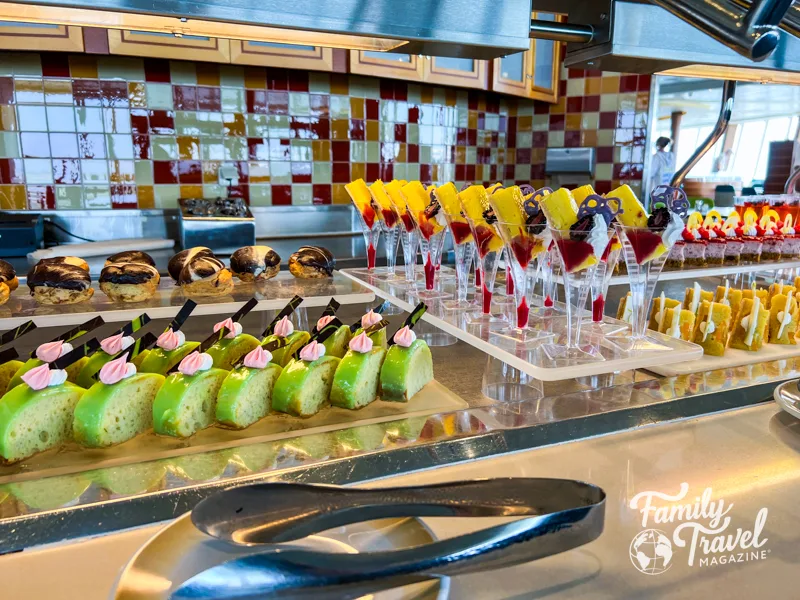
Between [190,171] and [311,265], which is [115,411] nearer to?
[311,265]

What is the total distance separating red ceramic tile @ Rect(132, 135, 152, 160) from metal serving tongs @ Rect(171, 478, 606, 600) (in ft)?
9.22

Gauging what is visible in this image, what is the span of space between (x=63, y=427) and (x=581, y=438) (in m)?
0.67

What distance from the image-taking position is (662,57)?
134cm

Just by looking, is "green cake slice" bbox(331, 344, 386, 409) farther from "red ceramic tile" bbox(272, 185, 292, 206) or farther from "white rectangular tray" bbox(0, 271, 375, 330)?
"red ceramic tile" bbox(272, 185, 292, 206)

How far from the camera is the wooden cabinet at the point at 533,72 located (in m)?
3.53

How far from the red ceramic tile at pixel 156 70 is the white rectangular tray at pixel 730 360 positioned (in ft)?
8.88

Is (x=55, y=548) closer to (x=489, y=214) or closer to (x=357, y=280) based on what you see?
(x=489, y=214)

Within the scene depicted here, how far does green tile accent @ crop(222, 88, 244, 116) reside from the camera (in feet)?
10.1

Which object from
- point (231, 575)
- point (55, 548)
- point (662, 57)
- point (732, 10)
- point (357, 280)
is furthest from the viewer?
point (357, 280)

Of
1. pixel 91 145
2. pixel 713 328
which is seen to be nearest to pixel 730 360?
pixel 713 328

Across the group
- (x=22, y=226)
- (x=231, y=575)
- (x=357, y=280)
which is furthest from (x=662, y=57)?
(x=22, y=226)

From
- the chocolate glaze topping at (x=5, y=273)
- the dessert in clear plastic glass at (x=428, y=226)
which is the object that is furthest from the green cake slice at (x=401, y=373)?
the chocolate glaze topping at (x=5, y=273)

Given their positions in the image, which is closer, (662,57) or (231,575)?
(231,575)

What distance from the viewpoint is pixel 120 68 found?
287 cm
